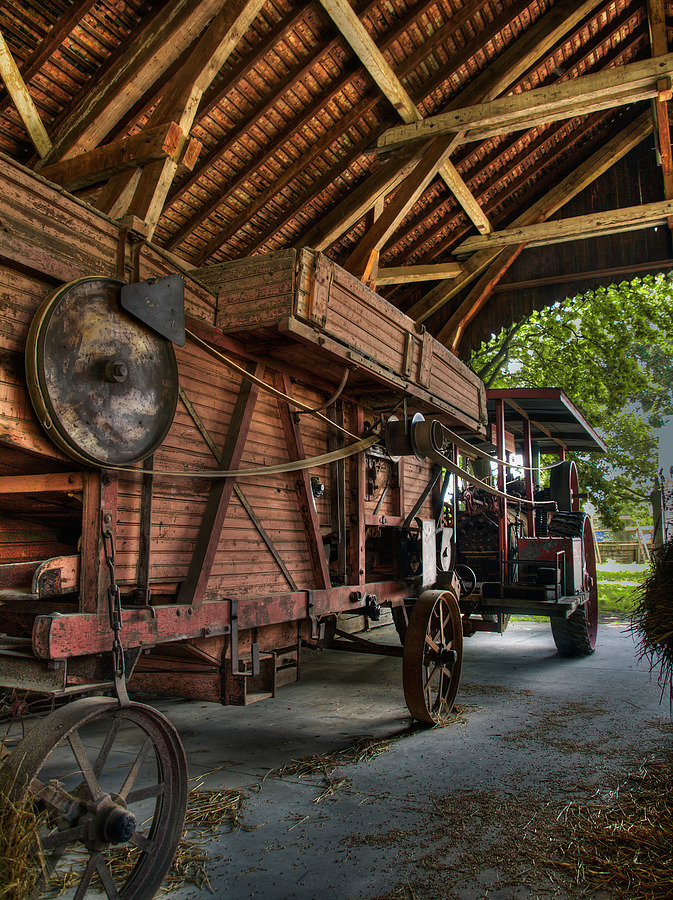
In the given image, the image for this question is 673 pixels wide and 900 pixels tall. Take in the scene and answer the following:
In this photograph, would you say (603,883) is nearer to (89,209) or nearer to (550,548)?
(89,209)

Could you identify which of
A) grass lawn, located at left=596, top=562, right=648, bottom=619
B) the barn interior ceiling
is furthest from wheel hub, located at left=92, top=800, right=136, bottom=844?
grass lawn, located at left=596, top=562, right=648, bottom=619

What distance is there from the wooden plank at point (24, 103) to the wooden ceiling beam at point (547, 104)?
444 cm

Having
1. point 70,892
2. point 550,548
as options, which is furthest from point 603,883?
point 550,548

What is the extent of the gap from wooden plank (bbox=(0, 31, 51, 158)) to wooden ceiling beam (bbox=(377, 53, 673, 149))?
14.6ft

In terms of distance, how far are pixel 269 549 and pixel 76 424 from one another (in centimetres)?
180

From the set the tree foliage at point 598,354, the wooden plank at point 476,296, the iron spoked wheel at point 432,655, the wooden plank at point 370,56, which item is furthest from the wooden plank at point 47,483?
the tree foliage at point 598,354

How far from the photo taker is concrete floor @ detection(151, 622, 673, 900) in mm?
2852

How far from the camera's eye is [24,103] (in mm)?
5223

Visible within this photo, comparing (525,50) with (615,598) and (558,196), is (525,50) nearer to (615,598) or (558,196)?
(558,196)

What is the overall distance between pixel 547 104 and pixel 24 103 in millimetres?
5959

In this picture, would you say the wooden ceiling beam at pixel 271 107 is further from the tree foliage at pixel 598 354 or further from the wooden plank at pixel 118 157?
the tree foliage at pixel 598 354

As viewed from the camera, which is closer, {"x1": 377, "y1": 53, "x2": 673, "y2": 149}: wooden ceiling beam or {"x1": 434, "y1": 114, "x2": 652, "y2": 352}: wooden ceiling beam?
{"x1": 377, "y1": 53, "x2": 673, "y2": 149}: wooden ceiling beam

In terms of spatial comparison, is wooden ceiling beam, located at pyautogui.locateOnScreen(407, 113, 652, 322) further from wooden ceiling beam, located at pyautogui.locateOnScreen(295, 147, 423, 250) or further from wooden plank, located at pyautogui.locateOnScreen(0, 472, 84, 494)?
wooden plank, located at pyautogui.locateOnScreen(0, 472, 84, 494)

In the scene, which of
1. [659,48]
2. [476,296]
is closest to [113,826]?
[476,296]
